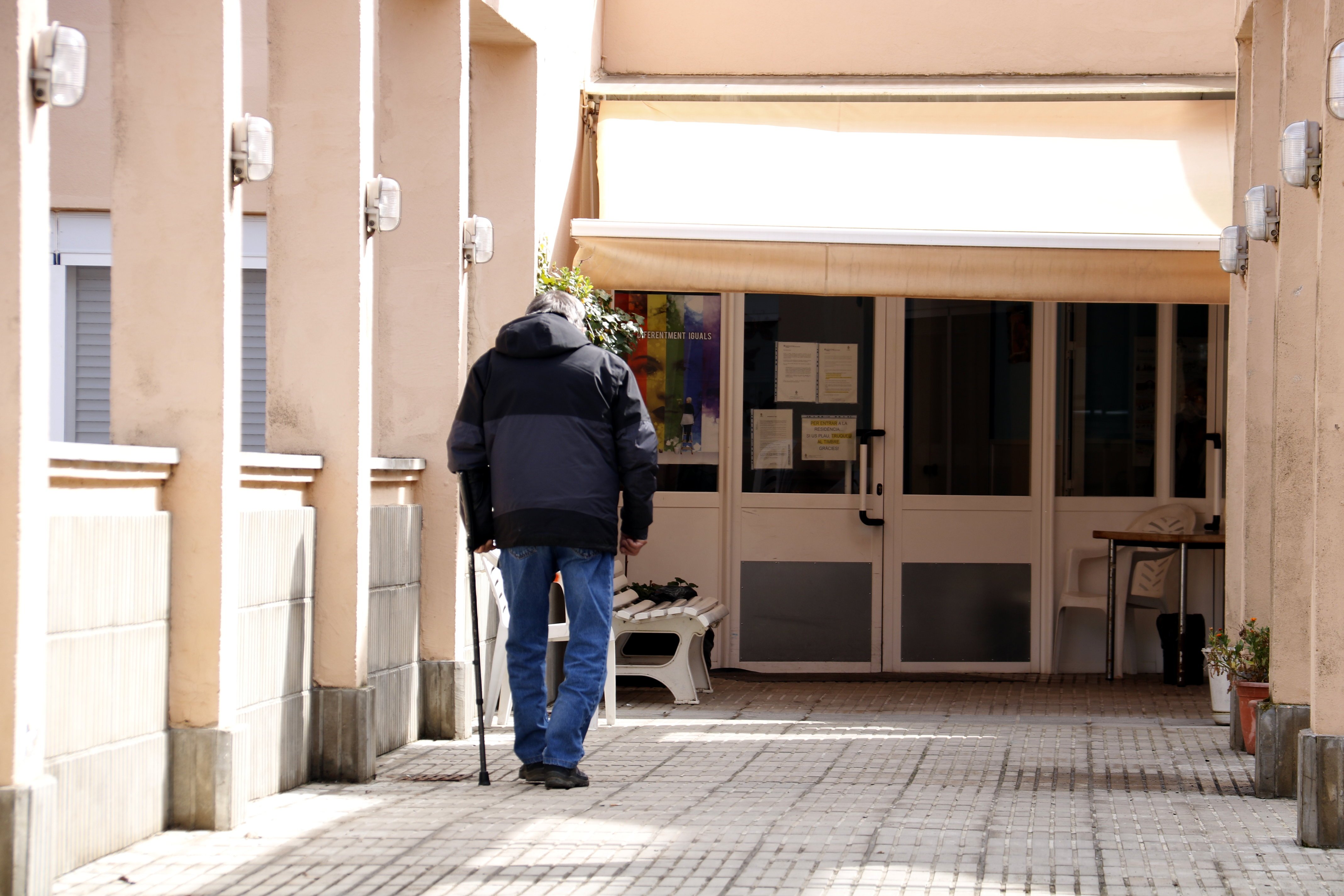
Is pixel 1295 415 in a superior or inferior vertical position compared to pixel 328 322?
inferior

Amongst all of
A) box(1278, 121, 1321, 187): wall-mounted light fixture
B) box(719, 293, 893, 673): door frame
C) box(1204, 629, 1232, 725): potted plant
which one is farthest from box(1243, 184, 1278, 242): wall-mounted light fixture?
box(719, 293, 893, 673): door frame

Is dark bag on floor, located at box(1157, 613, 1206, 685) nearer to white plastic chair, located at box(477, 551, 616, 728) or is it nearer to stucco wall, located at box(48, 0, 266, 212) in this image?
white plastic chair, located at box(477, 551, 616, 728)

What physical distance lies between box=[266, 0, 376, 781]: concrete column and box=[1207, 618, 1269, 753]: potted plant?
12.1ft

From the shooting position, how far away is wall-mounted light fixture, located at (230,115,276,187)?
16.5 ft

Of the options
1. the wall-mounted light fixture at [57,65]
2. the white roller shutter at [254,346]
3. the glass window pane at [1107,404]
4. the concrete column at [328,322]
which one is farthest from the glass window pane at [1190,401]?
the wall-mounted light fixture at [57,65]

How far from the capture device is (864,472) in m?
10.7

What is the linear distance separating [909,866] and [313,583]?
259 cm

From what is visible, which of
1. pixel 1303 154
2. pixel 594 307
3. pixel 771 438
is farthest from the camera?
pixel 771 438

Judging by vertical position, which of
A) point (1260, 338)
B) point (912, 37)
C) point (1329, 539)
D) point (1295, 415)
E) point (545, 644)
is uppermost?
point (912, 37)

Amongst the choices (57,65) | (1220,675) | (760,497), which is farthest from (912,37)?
(57,65)

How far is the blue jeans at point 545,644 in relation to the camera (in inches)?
230

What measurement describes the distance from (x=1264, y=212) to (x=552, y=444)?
9.95 feet

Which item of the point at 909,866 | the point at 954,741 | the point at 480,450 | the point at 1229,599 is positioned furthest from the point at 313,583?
the point at 1229,599

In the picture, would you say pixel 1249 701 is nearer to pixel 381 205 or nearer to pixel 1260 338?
pixel 1260 338
